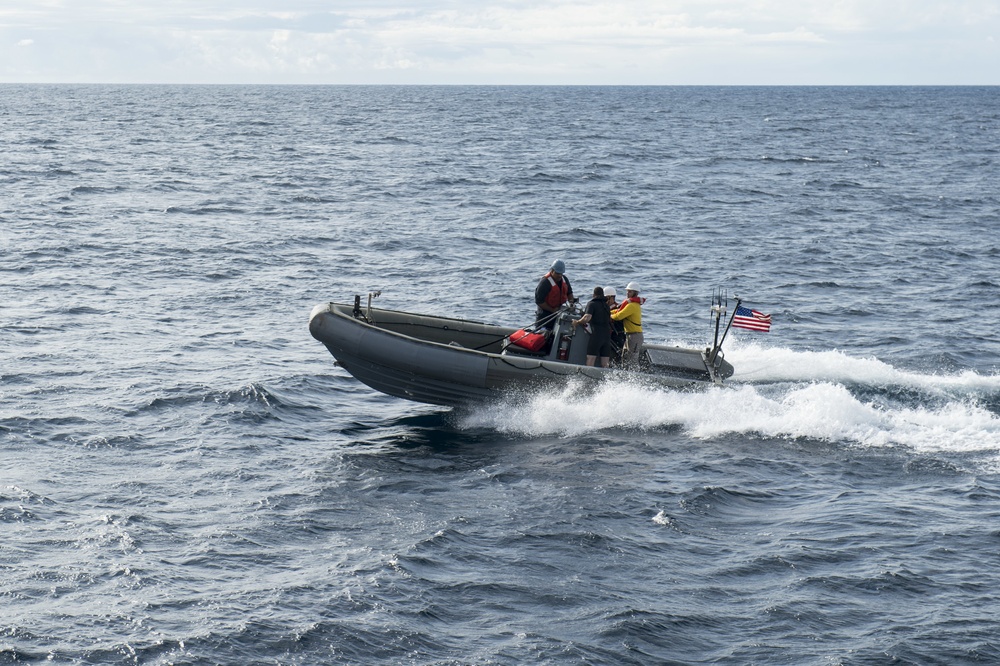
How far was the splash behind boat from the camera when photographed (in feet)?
50.2

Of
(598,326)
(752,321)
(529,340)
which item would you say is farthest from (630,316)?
(752,321)

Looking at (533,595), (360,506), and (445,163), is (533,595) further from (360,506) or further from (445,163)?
(445,163)

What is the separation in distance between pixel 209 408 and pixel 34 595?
614 centimetres

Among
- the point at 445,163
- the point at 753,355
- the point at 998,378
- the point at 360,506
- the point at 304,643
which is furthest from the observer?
the point at 445,163

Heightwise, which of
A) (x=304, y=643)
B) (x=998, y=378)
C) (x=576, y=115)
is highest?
(x=576, y=115)

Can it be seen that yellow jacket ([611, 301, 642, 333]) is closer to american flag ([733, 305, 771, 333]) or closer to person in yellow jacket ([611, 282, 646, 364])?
person in yellow jacket ([611, 282, 646, 364])

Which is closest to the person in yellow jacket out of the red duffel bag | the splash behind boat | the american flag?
the splash behind boat

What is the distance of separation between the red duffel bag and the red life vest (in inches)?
20.0

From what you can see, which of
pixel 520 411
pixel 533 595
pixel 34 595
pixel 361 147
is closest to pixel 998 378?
pixel 520 411

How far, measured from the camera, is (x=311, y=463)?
14.0 meters

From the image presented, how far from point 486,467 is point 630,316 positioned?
3577 millimetres

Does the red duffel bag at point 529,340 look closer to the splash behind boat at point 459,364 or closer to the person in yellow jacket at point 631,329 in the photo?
the splash behind boat at point 459,364

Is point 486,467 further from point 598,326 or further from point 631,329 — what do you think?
point 631,329

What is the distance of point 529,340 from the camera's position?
16.1 metres
